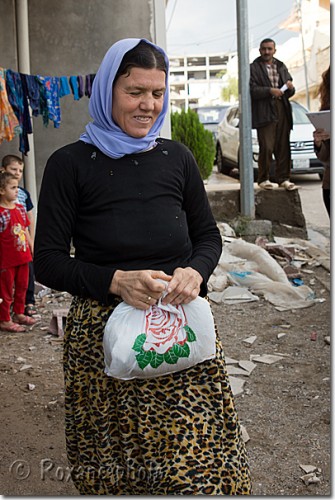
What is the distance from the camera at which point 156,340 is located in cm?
220

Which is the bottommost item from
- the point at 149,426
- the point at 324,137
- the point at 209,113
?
the point at 149,426

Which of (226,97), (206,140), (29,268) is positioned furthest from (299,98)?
(226,97)

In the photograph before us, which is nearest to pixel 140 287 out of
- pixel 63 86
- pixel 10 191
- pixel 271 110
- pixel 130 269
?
pixel 130 269

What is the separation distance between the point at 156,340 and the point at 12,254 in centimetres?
443

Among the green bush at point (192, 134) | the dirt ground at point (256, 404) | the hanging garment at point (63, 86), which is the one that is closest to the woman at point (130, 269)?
the dirt ground at point (256, 404)

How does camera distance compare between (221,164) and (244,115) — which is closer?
(244,115)

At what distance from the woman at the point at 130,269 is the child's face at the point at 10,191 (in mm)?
4037

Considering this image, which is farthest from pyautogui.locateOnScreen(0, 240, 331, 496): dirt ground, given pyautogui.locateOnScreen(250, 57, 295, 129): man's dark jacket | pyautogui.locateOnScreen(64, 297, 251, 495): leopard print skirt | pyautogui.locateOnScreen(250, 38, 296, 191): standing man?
pyautogui.locateOnScreen(250, 57, 295, 129): man's dark jacket

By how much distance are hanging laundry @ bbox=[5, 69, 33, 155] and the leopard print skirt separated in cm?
479

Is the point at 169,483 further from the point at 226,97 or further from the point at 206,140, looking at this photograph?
the point at 226,97

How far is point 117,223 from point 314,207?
1191 cm

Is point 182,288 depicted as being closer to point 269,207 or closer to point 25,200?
point 25,200

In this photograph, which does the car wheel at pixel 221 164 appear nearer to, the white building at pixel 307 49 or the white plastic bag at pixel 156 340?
the white building at pixel 307 49

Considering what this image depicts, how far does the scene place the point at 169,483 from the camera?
2.25 m
